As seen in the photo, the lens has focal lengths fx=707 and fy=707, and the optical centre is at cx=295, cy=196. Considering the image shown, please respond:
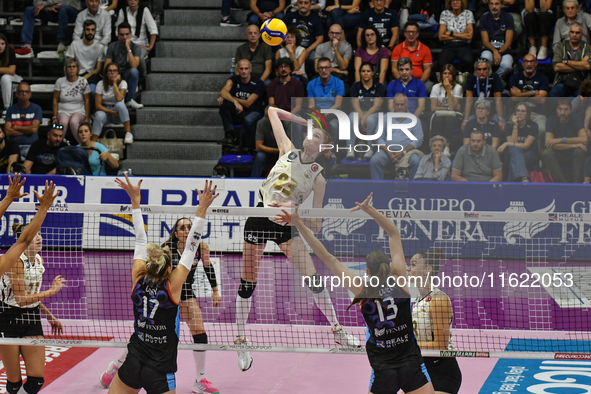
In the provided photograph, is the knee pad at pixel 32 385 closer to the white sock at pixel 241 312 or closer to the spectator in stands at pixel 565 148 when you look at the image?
the white sock at pixel 241 312

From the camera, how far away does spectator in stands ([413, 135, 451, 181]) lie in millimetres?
9881

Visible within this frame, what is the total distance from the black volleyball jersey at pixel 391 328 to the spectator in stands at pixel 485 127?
4366 millimetres

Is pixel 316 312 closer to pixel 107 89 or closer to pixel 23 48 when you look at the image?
pixel 107 89

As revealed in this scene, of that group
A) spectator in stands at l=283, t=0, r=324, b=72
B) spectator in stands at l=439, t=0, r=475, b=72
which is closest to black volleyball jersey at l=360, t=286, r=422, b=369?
spectator in stands at l=439, t=0, r=475, b=72

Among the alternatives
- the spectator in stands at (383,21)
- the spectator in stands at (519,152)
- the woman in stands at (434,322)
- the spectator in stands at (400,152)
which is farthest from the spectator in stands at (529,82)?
the woman in stands at (434,322)

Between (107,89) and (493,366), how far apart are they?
11413 millimetres

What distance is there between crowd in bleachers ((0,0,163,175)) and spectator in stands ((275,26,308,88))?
11.8ft

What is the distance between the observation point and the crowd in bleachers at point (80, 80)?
15.1 m

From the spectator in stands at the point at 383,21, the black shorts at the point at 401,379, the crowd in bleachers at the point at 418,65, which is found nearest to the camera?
the black shorts at the point at 401,379

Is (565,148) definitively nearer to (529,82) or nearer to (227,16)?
(529,82)

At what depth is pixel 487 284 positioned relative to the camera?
1231 centimetres

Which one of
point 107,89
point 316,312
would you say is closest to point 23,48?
point 107,89

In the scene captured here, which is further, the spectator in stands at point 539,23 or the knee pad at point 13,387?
the spectator in stands at point 539,23

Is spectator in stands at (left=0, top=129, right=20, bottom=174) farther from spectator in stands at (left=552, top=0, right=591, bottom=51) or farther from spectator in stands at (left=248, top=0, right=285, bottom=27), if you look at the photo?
spectator in stands at (left=552, top=0, right=591, bottom=51)
